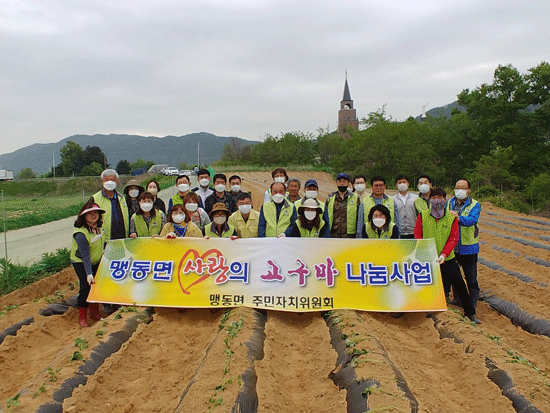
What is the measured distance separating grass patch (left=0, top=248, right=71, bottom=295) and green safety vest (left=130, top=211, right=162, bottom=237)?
2.71 metres

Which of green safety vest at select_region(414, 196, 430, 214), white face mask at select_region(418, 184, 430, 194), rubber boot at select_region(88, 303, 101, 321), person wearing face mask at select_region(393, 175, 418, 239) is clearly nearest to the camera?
rubber boot at select_region(88, 303, 101, 321)

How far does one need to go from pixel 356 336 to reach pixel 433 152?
29.9 meters

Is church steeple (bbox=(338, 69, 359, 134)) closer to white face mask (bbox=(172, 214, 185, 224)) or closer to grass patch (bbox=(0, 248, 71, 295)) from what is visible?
grass patch (bbox=(0, 248, 71, 295))

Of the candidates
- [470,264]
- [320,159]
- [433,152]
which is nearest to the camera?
[470,264]

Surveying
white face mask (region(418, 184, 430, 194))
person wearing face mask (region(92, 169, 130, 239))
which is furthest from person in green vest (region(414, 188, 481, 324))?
person wearing face mask (region(92, 169, 130, 239))

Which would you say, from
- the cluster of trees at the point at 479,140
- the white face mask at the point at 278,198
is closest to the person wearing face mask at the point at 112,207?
the white face mask at the point at 278,198

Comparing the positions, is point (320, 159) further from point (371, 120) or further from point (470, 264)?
point (470, 264)

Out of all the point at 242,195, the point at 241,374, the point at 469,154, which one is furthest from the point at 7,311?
the point at 469,154

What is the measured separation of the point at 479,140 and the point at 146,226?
3189 cm

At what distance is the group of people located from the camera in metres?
5.06

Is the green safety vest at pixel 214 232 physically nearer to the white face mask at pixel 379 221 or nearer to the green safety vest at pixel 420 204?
the white face mask at pixel 379 221

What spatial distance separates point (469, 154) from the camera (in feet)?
107

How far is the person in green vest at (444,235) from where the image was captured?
16.4ft

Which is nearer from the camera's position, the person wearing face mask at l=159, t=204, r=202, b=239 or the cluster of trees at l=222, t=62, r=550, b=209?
the person wearing face mask at l=159, t=204, r=202, b=239
